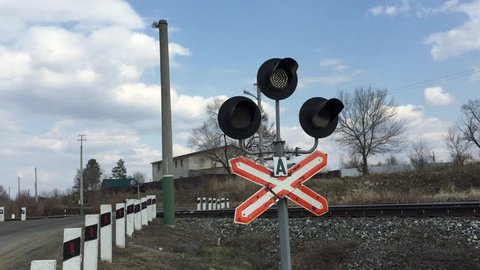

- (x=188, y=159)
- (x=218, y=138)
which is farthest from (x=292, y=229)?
(x=188, y=159)

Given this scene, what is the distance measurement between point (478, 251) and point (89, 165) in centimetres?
13022

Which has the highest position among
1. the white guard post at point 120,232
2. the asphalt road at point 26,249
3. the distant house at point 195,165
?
the distant house at point 195,165

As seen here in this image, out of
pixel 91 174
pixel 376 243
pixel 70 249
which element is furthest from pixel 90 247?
pixel 91 174

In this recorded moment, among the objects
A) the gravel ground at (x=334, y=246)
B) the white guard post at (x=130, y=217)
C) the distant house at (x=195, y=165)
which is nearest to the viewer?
the gravel ground at (x=334, y=246)

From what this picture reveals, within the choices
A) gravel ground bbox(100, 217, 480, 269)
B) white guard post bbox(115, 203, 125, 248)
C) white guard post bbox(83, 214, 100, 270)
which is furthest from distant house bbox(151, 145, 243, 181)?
white guard post bbox(83, 214, 100, 270)

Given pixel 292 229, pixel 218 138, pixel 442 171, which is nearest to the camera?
pixel 292 229

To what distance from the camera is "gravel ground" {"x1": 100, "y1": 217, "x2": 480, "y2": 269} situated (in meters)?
9.70

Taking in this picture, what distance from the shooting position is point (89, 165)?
433 feet

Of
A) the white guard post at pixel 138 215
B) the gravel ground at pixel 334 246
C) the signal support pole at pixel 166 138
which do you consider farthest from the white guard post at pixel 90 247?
the signal support pole at pixel 166 138

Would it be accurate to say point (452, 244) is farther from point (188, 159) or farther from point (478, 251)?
point (188, 159)

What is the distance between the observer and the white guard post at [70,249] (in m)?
6.04

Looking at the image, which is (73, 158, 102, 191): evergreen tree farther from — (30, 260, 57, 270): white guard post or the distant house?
(30, 260, 57, 270): white guard post

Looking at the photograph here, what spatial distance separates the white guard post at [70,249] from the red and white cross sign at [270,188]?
7.77 ft

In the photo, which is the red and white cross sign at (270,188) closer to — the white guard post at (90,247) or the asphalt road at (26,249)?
the white guard post at (90,247)
